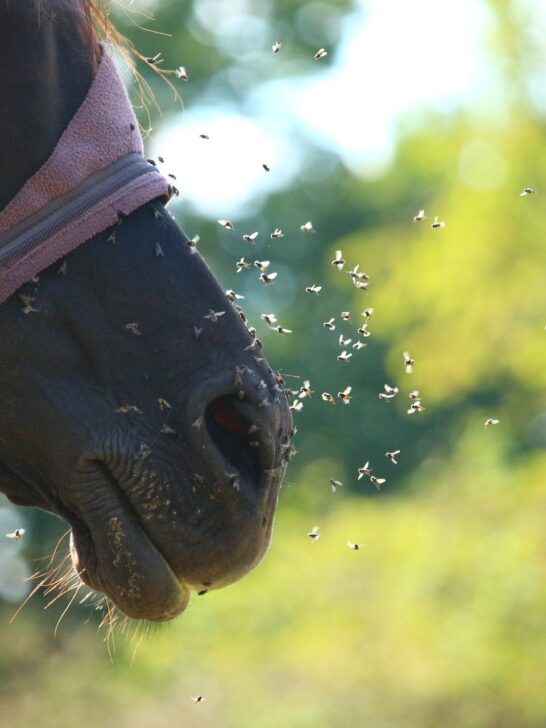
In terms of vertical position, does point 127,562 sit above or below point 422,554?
above

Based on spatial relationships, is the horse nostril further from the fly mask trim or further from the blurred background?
the blurred background

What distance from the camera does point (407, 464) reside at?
2266 cm

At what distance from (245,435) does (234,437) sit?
3 centimetres

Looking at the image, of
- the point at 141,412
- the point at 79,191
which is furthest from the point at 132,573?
the point at 79,191

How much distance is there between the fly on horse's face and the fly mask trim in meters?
0.03

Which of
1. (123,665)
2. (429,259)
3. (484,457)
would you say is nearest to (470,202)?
(429,259)

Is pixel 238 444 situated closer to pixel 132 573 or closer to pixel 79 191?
pixel 132 573

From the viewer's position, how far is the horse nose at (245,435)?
2609mm

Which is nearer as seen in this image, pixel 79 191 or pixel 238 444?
pixel 238 444

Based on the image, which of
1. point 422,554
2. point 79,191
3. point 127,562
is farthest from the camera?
point 422,554

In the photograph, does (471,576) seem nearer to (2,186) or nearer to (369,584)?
(369,584)

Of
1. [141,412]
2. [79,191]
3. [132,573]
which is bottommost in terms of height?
[132,573]

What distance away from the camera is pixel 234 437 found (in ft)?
Result: 8.83

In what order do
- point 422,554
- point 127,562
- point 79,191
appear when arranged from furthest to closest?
point 422,554, point 79,191, point 127,562
